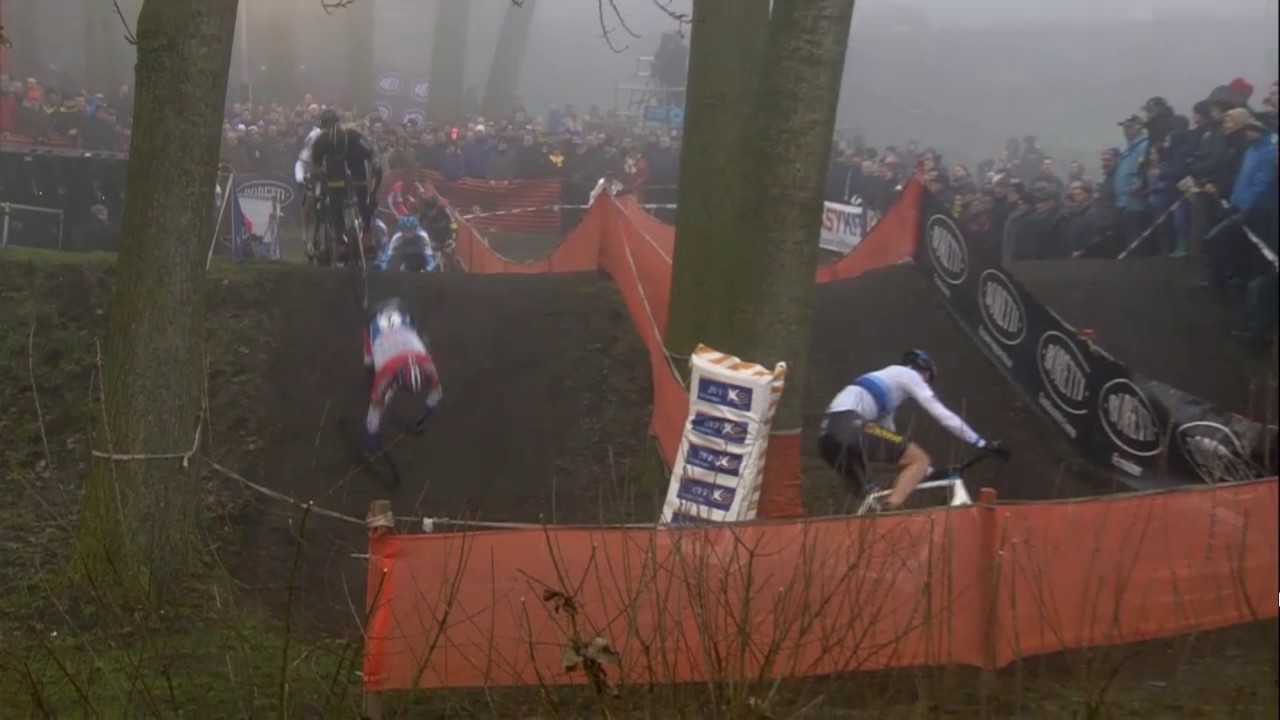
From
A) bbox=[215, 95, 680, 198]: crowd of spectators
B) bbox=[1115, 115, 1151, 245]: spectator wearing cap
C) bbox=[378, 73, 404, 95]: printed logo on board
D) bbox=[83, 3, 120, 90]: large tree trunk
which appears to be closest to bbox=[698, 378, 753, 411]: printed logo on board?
bbox=[1115, 115, 1151, 245]: spectator wearing cap

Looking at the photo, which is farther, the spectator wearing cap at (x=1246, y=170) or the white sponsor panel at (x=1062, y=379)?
the white sponsor panel at (x=1062, y=379)

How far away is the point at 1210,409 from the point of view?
8.21m

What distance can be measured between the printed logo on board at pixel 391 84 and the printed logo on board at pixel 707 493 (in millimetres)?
16613

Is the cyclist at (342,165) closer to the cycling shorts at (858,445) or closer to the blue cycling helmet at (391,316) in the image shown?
the blue cycling helmet at (391,316)

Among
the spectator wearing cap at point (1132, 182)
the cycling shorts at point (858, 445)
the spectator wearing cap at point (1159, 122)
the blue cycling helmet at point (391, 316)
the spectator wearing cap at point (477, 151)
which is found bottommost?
the cycling shorts at point (858, 445)

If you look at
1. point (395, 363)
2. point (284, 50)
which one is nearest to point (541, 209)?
point (284, 50)

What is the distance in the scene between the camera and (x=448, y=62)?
2309 centimetres

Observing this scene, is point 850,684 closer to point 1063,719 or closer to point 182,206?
point 1063,719

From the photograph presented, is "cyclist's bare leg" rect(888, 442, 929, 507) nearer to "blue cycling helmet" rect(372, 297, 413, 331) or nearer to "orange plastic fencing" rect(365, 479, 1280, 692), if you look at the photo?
"orange plastic fencing" rect(365, 479, 1280, 692)

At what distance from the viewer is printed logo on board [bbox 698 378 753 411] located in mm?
7613

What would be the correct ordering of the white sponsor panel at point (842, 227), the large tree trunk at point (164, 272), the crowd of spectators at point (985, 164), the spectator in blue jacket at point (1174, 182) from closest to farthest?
the large tree trunk at point (164, 272)
the crowd of spectators at point (985, 164)
the spectator in blue jacket at point (1174, 182)
the white sponsor panel at point (842, 227)

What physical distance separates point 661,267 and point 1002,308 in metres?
2.90

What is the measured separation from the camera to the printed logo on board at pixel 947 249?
12.2 meters

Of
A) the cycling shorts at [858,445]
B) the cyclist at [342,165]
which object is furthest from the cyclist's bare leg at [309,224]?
the cycling shorts at [858,445]
